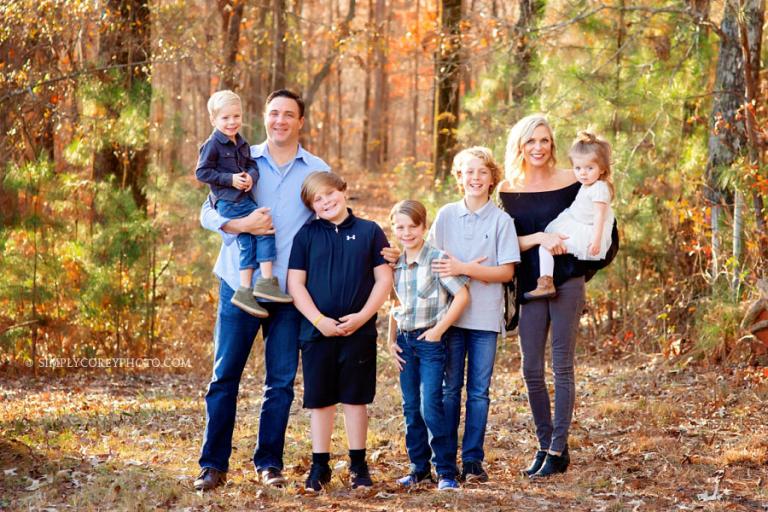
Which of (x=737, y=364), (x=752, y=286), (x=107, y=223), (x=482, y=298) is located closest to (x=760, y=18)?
(x=752, y=286)

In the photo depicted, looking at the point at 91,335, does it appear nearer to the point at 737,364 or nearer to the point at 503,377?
the point at 503,377

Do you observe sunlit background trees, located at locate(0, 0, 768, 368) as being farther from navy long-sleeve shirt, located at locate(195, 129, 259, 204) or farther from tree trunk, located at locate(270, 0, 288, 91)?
navy long-sleeve shirt, located at locate(195, 129, 259, 204)

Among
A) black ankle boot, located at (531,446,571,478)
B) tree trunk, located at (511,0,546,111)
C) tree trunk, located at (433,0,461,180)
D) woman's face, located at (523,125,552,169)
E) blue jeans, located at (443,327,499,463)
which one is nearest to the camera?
blue jeans, located at (443,327,499,463)

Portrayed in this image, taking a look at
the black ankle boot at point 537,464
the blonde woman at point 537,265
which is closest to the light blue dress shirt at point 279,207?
the blonde woman at point 537,265

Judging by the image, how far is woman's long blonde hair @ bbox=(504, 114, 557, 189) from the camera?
16.4ft

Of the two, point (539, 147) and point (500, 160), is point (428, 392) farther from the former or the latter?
point (500, 160)

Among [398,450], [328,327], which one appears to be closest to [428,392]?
[328,327]

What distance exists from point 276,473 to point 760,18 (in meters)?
6.11

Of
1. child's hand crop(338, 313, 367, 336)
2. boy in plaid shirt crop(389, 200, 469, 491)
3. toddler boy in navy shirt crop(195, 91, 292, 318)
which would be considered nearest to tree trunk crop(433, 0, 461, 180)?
boy in plaid shirt crop(389, 200, 469, 491)

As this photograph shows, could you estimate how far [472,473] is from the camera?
4938mm

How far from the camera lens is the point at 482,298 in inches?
192

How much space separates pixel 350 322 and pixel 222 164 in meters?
1.10

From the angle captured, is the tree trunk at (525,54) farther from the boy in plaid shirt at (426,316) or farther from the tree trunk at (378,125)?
the tree trunk at (378,125)

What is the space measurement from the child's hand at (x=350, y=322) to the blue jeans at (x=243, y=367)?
12.6 inches
